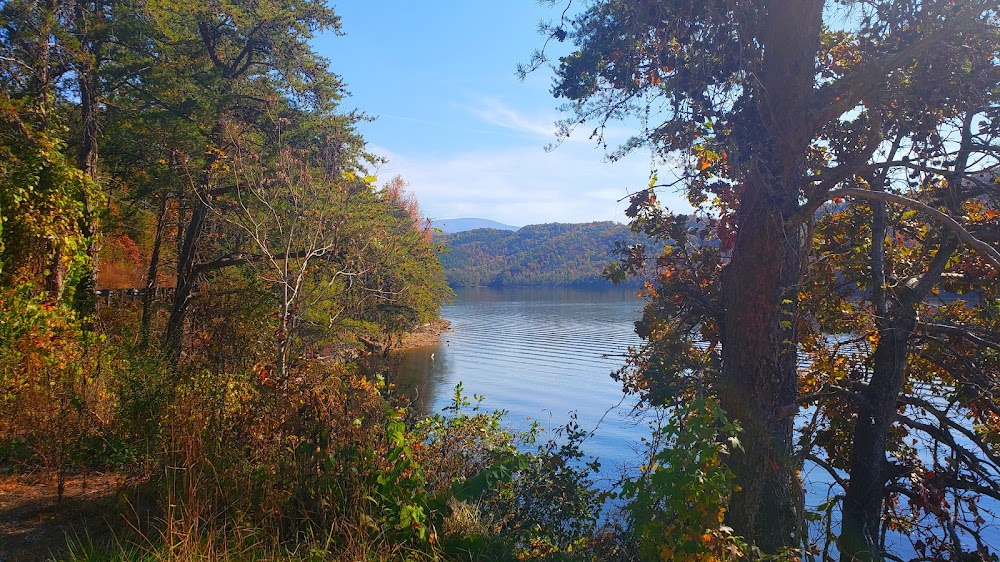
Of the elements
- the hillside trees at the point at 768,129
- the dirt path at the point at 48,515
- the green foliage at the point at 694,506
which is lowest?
the dirt path at the point at 48,515

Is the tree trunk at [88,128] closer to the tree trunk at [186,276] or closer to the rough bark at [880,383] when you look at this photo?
the tree trunk at [186,276]

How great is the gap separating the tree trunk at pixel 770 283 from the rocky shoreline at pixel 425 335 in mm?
33395

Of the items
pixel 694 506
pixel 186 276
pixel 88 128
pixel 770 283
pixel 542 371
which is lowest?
pixel 542 371

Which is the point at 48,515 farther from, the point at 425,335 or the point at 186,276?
the point at 425,335

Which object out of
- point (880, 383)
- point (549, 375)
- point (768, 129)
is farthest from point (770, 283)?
point (549, 375)

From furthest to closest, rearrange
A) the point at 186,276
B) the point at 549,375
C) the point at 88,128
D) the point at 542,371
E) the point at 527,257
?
the point at 527,257 < the point at 542,371 < the point at 549,375 < the point at 186,276 < the point at 88,128

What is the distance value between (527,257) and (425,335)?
79157 millimetres

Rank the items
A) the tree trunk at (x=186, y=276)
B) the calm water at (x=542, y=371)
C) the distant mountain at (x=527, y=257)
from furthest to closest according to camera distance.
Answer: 1. the distant mountain at (x=527, y=257)
2. the calm water at (x=542, y=371)
3. the tree trunk at (x=186, y=276)

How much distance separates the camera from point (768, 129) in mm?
4395

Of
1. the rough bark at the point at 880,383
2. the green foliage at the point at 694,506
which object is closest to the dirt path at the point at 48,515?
the green foliage at the point at 694,506

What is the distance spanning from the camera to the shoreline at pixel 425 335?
40.0 meters

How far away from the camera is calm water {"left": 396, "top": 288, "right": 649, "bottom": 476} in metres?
17.3

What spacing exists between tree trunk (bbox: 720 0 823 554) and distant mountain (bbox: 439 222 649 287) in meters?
86.4

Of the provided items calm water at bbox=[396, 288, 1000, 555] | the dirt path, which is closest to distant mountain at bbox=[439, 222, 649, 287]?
calm water at bbox=[396, 288, 1000, 555]
